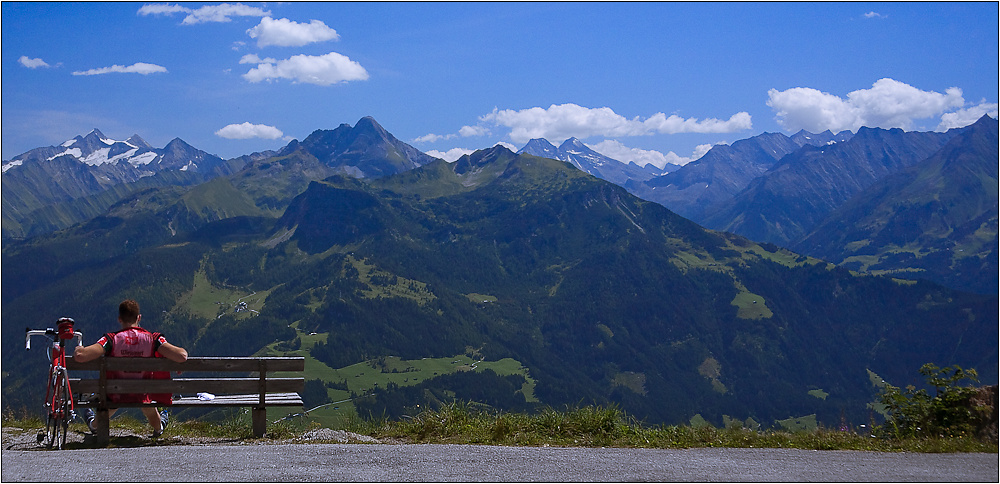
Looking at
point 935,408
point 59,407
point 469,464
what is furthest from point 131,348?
point 935,408

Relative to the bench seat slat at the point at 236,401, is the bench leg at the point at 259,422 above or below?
below

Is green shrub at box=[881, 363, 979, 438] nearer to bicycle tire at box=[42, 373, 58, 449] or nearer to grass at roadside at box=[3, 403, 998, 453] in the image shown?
grass at roadside at box=[3, 403, 998, 453]

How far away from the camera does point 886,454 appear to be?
39.6 feet

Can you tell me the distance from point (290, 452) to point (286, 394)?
2.20 m

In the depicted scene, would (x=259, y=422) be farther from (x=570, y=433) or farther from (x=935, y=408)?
(x=935, y=408)

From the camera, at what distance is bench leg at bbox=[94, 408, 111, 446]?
1242 centimetres

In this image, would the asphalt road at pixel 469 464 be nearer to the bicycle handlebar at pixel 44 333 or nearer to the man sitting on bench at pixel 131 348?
the man sitting on bench at pixel 131 348

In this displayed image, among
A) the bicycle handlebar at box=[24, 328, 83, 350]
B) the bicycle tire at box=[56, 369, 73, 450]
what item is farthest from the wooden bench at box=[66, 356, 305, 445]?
the bicycle handlebar at box=[24, 328, 83, 350]

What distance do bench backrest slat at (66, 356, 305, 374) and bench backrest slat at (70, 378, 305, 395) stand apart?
0.24 meters

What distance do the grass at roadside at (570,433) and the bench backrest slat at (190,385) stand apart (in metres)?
1.02

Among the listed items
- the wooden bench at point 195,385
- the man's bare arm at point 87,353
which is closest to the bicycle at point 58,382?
the man's bare arm at point 87,353

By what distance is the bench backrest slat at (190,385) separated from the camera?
1231 centimetres

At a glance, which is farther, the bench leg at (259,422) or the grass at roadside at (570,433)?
the bench leg at (259,422)

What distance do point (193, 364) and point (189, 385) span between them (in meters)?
A: 0.39
